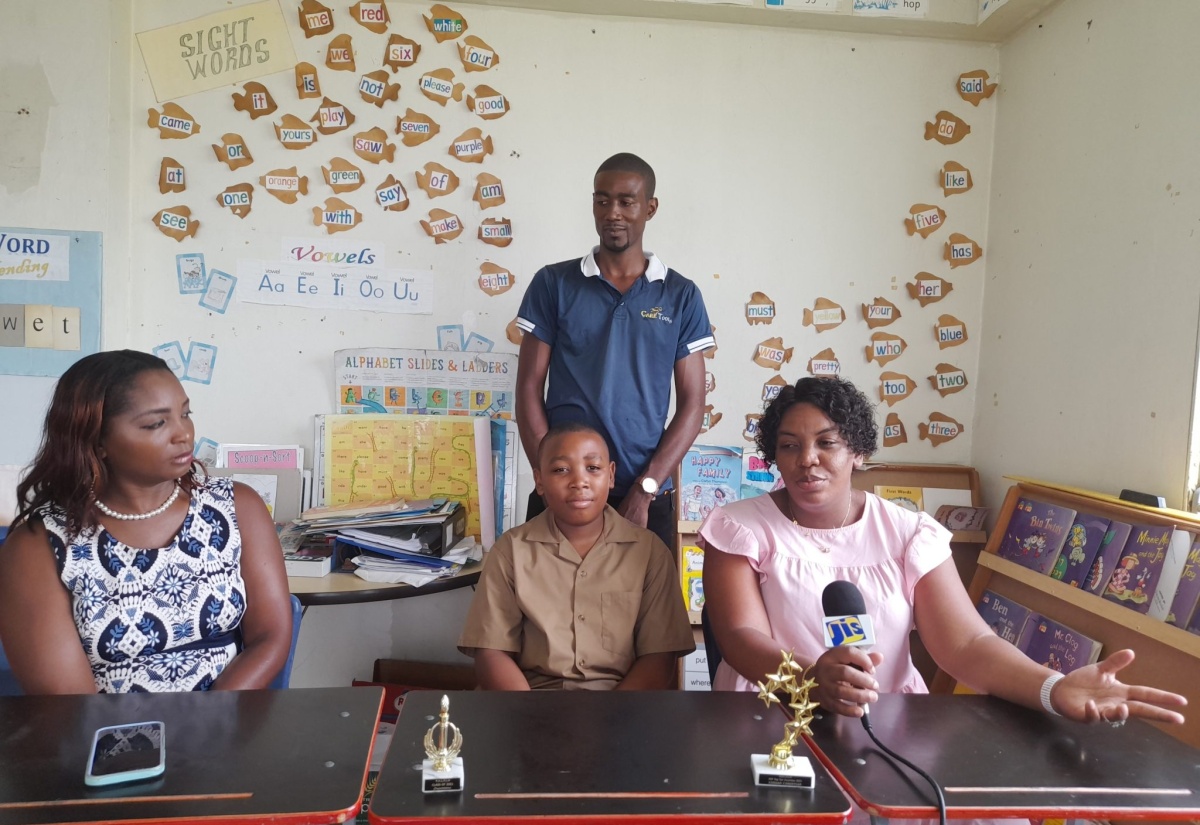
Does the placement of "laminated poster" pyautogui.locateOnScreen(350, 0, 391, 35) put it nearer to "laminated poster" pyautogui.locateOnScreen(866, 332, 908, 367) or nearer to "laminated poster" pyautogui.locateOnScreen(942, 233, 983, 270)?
"laminated poster" pyautogui.locateOnScreen(866, 332, 908, 367)

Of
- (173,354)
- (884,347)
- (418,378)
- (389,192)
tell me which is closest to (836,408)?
(884,347)

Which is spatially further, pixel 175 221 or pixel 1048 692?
pixel 175 221

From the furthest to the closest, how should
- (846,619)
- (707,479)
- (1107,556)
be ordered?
(707,479) → (1107,556) → (846,619)

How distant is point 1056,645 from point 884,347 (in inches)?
50.3

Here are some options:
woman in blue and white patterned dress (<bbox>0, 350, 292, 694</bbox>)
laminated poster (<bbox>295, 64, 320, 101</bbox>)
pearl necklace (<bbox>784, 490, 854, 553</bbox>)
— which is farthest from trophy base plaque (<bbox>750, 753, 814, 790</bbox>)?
laminated poster (<bbox>295, 64, 320, 101</bbox>)

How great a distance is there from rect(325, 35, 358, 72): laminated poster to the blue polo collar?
1324mm

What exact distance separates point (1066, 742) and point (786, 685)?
44cm

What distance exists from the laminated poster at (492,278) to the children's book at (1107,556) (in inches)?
86.8

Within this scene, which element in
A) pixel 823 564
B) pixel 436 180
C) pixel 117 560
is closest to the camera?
pixel 117 560

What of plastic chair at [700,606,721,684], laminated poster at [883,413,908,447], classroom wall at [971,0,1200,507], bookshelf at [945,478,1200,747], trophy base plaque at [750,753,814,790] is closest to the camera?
trophy base plaque at [750,753,814,790]

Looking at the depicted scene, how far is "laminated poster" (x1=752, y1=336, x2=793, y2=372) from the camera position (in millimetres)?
3211

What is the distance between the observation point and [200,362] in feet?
10.1

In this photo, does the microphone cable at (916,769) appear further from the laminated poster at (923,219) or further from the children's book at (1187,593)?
the laminated poster at (923,219)

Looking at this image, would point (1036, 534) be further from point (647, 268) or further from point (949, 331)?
point (647, 268)
